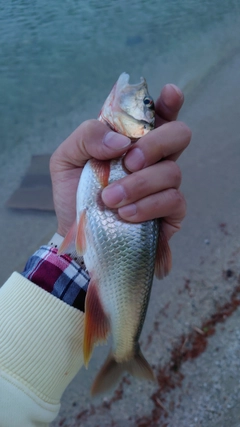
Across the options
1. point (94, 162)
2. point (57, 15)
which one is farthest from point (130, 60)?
point (94, 162)

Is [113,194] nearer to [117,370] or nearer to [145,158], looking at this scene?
[145,158]

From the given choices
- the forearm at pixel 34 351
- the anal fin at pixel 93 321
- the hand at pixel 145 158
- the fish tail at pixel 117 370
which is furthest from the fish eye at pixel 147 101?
the fish tail at pixel 117 370

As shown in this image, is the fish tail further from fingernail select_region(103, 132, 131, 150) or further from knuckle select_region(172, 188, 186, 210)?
fingernail select_region(103, 132, 131, 150)

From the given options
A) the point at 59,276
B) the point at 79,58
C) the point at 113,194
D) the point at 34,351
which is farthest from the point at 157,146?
the point at 79,58

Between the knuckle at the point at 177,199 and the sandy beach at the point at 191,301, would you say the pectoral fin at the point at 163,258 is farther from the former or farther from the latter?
the sandy beach at the point at 191,301

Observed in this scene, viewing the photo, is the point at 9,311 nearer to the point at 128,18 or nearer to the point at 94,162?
the point at 94,162

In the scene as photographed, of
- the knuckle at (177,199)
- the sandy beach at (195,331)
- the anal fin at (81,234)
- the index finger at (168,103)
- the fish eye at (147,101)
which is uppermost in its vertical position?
the fish eye at (147,101)

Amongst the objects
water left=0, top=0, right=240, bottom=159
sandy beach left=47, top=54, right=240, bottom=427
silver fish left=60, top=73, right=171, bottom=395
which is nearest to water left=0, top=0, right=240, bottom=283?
water left=0, top=0, right=240, bottom=159
